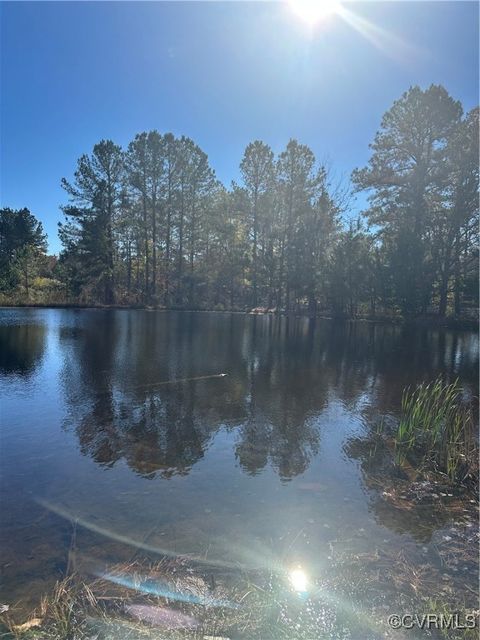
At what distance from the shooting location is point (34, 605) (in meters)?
2.85

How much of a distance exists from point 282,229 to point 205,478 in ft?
123

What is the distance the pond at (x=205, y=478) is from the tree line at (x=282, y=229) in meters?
24.3

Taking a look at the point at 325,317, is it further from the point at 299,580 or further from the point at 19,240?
the point at 19,240

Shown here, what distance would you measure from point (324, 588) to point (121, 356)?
11.4m

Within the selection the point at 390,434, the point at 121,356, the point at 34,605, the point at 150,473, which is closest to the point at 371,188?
the point at 121,356

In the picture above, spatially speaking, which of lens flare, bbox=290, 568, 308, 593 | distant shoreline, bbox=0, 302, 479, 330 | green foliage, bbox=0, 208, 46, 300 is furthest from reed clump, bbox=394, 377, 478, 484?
green foliage, bbox=0, 208, 46, 300

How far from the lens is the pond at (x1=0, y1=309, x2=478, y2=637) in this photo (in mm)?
3512

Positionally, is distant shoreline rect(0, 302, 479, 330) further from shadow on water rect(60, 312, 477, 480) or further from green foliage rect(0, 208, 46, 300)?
shadow on water rect(60, 312, 477, 480)

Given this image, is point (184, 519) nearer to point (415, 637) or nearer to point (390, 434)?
point (415, 637)

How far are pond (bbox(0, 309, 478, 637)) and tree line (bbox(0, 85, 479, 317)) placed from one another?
24.3 m

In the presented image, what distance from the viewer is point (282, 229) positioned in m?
40.6

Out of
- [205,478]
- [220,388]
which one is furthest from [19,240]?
[205,478]

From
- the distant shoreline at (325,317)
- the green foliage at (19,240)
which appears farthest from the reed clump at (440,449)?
the green foliage at (19,240)

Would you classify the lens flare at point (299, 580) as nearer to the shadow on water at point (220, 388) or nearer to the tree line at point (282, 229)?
the shadow on water at point (220, 388)
